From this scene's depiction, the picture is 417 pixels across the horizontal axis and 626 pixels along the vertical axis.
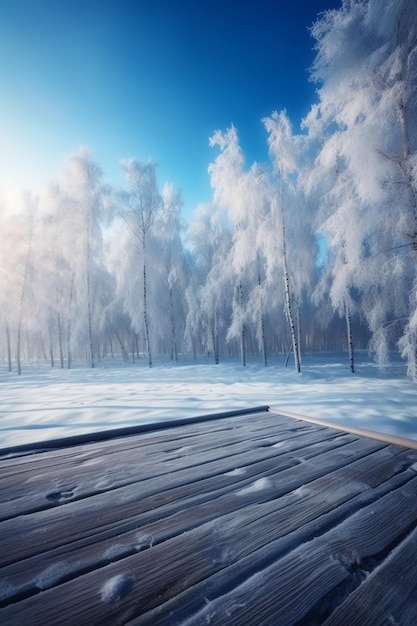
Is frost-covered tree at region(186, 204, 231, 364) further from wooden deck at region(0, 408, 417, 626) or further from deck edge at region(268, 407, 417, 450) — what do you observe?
wooden deck at region(0, 408, 417, 626)

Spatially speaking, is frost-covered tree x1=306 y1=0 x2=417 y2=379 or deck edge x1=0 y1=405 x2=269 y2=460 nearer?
deck edge x1=0 y1=405 x2=269 y2=460

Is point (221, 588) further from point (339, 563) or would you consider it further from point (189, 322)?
point (189, 322)

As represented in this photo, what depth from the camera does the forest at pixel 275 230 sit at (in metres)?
6.41

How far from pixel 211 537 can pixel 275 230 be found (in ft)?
37.2

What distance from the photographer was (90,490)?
189 cm

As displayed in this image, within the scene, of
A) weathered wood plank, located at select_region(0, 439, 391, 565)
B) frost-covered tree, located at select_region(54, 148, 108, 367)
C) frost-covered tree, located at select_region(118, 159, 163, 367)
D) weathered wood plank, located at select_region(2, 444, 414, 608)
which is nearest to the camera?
weathered wood plank, located at select_region(2, 444, 414, 608)

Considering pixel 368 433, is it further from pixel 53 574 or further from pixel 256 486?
pixel 53 574

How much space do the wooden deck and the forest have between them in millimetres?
5433

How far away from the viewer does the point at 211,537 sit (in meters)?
1.39

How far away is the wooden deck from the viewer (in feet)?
3.28

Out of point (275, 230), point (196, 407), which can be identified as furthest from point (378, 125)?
point (196, 407)

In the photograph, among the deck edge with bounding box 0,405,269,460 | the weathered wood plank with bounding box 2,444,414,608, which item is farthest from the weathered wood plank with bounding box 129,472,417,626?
the deck edge with bounding box 0,405,269,460

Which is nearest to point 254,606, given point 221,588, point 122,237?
point 221,588

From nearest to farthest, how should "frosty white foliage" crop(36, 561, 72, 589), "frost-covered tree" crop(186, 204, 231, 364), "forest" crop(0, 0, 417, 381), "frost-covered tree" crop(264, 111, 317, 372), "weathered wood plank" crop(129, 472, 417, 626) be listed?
1. "weathered wood plank" crop(129, 472, 417, 626)
2. "frosty white foliage" crop(36, 561, 72, 589)
3. "forest" crop(0, 0, 417, 381)
4. "frost-covered tree" crop(264, 111, 317, 372)
5. "frost-covered tree" crop(186, 204, 231, 364)
